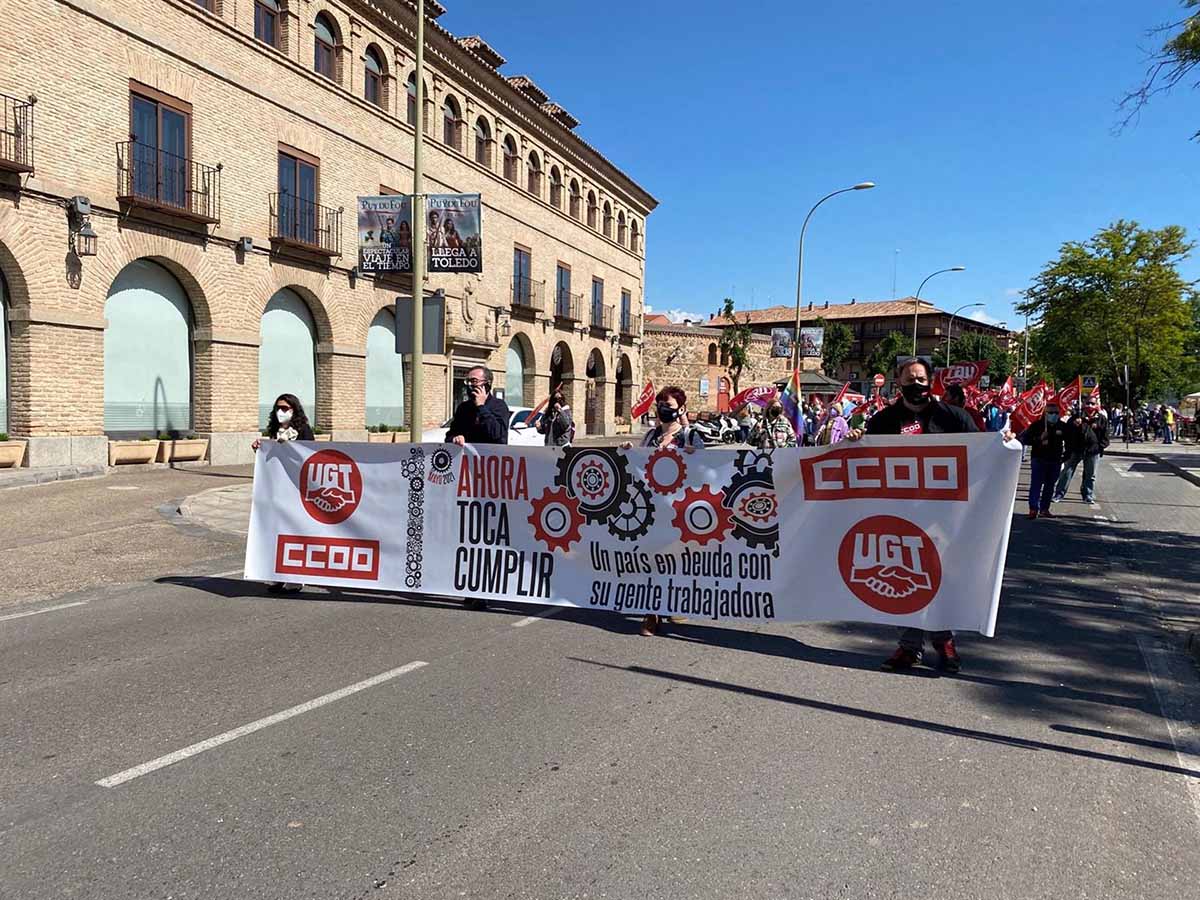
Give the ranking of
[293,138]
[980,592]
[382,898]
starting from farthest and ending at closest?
[293,138] → [980,592] → [382,898]

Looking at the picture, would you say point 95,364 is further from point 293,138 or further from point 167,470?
point 293,138

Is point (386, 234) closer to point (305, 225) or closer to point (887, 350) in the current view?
point (305, 225)

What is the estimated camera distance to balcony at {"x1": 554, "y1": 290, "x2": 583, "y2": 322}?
3784cm

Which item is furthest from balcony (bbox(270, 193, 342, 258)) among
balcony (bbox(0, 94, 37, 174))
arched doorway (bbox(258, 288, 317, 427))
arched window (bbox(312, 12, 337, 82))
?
balcony (bbox(0, 94, 37, 174))

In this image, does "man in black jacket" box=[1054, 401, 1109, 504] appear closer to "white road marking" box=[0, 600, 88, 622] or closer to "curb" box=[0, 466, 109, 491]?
"white road marking" box=[0, 600, 88, 622]

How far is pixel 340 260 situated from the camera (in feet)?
80.5

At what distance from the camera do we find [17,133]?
15727mm

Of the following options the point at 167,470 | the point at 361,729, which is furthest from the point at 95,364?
the point at 361,729

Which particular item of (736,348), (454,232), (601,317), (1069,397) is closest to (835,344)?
(736,348)

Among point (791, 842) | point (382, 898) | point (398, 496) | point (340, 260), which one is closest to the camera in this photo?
point (382, 898)

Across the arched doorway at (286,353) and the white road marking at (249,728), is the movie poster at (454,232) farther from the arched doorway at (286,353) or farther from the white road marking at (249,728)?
the white road marking at (249,728)

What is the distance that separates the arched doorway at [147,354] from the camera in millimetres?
18719

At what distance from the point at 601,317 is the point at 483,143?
1206 cm

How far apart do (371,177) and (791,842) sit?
2553cm
